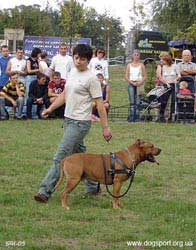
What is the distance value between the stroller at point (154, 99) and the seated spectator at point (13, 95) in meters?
3.21

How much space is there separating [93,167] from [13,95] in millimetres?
9291

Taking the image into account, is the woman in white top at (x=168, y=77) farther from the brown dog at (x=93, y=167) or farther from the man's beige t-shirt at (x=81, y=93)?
the man's beige t-shirt at (x=81, y=93)

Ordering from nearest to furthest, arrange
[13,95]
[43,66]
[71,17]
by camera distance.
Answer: [13,95]
[43,66]
[71,17]

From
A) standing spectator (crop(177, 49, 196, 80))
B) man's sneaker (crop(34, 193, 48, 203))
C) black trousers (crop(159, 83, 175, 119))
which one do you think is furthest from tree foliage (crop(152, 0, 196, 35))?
man's sneaker (crop(34, 193, 48, 203))

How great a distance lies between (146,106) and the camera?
16797mm

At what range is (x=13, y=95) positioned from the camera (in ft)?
54.3

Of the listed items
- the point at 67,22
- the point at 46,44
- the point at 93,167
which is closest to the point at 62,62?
the point at 93,167

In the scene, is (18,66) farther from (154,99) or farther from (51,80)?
(154,99)

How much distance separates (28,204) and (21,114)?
909 centimetres

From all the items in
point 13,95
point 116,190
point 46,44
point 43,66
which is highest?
point 46,44

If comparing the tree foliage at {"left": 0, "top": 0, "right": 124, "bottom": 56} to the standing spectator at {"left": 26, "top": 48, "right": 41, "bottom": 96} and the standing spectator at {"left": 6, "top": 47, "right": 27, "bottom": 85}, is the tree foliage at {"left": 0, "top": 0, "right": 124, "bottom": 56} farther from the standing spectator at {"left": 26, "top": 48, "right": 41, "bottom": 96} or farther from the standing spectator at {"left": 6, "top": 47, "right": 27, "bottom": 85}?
the standing spectator at {"left": 6, "top": 47, "right": 27, "bottom": 85}

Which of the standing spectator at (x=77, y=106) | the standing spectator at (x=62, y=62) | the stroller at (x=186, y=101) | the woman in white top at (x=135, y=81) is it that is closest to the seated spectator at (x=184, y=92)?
the stroller at (x=186, y=101)

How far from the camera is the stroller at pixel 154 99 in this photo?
1666cm

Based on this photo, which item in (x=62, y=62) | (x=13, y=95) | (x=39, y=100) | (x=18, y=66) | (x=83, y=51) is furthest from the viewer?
(x=18, y=66)
